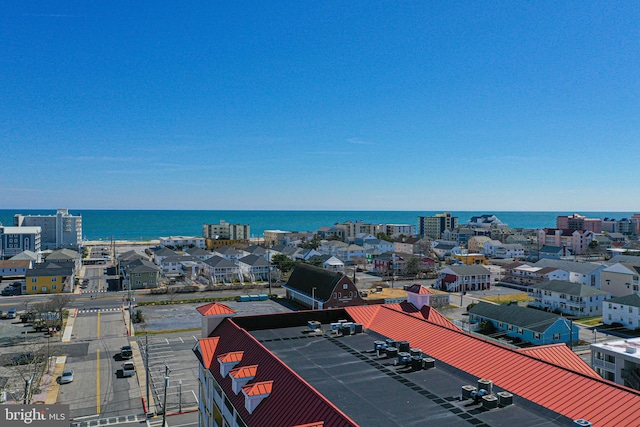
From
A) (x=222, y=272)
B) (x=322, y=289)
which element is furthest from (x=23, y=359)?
(x=222, y=272)

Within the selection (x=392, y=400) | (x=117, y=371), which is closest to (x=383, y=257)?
(x=117, y=371)

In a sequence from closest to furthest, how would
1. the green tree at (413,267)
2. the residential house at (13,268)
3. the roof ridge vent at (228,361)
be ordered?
the roof ridge vent at (228,361)
the residential house at (13,268)
the green tree at (413,267)

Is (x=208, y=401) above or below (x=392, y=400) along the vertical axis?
below

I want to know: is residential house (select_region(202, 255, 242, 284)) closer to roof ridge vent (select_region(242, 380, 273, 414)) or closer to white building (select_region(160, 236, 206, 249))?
white building (select_region(160, 236, 206, 249))

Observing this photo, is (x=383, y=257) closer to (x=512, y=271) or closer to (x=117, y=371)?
(x=512, y=271)

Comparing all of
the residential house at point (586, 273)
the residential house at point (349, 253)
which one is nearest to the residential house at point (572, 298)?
the residential house at point (586, 273)

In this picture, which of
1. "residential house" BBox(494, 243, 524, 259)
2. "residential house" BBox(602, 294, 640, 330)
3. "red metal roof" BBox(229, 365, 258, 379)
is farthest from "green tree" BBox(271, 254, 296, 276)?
"red metal roof" BBox(229, 365, 258, 379)

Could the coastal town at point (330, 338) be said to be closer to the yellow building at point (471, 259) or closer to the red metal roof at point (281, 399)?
the red metal roof at point (281, 399)

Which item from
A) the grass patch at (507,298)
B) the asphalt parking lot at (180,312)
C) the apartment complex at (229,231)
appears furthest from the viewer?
the apartment complex at (229,231)
